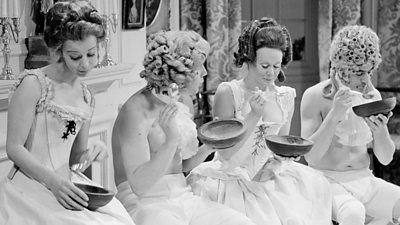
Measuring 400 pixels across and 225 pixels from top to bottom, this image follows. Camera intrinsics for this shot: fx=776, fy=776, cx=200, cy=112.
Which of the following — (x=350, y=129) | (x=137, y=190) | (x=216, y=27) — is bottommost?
(x=137, y=190)

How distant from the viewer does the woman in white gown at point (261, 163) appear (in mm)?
2773

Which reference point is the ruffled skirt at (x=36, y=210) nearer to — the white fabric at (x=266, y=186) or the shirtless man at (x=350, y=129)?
the white fabric at (x=266, y=186)

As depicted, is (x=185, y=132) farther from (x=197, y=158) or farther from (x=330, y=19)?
(x=330, y=19)

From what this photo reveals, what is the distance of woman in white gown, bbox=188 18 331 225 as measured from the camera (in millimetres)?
2773

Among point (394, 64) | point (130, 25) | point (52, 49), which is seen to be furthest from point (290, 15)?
point (52, 49)

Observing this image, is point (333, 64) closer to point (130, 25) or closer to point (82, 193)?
point (130, 25)

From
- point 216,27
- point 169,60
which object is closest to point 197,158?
point 169,60

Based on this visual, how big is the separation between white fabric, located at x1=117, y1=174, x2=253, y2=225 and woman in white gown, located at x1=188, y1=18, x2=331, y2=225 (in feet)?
0.35

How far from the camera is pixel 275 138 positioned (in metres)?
2.82

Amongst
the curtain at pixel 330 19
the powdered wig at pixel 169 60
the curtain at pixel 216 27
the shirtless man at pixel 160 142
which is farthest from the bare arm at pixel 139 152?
the curtain at pixel 330 19

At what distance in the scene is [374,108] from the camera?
2984 millimetres

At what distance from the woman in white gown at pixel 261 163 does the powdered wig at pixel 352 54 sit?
253 millimetres

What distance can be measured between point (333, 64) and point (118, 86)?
1.24 metres

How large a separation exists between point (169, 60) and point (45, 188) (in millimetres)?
611
